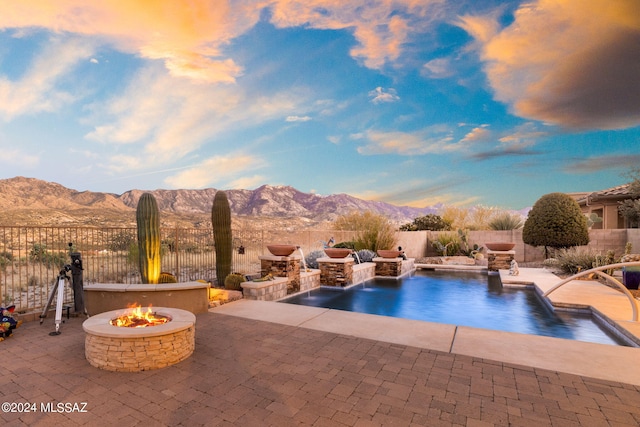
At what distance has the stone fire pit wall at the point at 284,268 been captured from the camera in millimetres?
8062

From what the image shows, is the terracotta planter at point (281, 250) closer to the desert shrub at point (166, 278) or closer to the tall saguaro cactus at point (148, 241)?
the desert shrub at point (166, 278)

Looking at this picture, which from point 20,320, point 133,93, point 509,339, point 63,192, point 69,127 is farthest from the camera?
point 63,192

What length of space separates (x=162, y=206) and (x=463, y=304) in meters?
31.3

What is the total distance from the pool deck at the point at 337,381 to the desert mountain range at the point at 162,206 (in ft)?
22.0

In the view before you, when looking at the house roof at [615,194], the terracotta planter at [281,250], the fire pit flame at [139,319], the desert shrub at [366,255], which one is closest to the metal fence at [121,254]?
the terracotta planter at [281,250]

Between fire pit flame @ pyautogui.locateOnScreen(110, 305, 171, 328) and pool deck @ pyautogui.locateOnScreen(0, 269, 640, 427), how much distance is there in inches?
19.8

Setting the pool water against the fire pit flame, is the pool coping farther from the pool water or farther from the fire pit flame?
the fire pit flame

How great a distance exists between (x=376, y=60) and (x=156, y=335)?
1686 centimetres

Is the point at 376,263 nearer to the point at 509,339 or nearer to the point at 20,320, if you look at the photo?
the point at 509,339

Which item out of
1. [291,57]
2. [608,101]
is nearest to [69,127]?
[291,57]

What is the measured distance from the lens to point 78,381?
3023 millimetres

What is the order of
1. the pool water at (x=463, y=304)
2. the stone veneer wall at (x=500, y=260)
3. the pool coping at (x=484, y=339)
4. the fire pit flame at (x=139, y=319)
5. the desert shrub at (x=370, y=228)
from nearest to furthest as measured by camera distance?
1. the pool coping at (x=484, y=339)
2. the fire pit flame at (x=139, y=319)
3. the pool water at (x=463, y=304)
4. the stone veneer wall at (x=500, y=260)
5. the desert shrub at (x=370, y=228)

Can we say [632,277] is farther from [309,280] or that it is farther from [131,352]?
[131,352]

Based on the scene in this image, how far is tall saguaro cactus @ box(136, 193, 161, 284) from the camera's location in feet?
21.0
